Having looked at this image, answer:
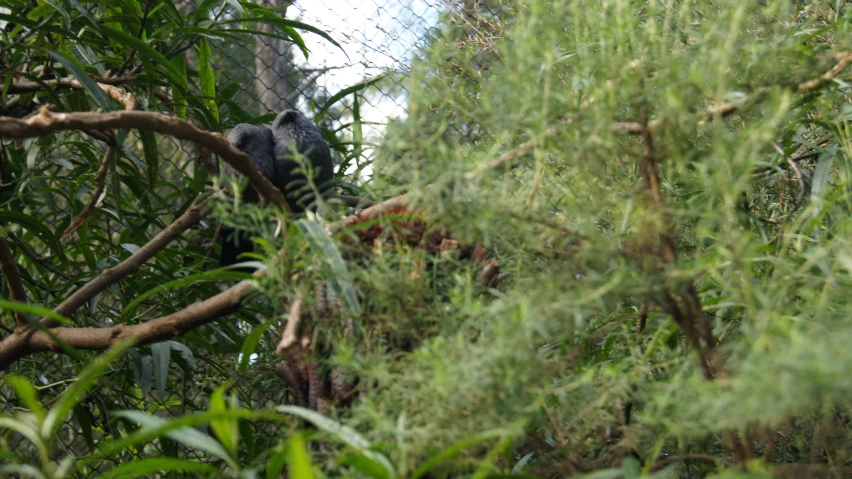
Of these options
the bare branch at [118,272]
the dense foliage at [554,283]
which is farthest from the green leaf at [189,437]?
the bare branch at [118,272]

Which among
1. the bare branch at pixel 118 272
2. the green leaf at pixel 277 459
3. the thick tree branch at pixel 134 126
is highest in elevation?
the thick tree branch at pixel 134 126

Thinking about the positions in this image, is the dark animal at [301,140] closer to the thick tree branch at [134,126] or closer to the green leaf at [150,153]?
the green leaf at [150,153]

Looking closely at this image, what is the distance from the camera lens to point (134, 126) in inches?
27.9

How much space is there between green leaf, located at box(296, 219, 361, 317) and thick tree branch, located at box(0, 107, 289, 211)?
4.3 inches

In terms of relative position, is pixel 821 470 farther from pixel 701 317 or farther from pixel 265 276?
pixel 265 276

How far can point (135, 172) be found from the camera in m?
1.44

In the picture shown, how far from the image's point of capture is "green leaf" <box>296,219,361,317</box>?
65 cm

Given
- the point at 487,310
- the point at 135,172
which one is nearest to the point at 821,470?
the point at 487,310

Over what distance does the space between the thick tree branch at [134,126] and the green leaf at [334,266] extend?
109mm

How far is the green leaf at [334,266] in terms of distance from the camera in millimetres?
653

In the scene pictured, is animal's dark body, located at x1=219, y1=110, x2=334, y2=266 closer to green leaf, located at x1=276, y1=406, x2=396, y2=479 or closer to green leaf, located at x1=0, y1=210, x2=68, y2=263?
green leaf, located at x1=0, y1=210, x2=68, y2=263

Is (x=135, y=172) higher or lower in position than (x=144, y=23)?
lower

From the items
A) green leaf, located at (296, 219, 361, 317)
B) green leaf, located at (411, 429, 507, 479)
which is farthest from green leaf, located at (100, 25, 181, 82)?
green leaf, located at (411, 429, 507, 479)

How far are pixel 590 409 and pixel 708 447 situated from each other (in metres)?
0.44
